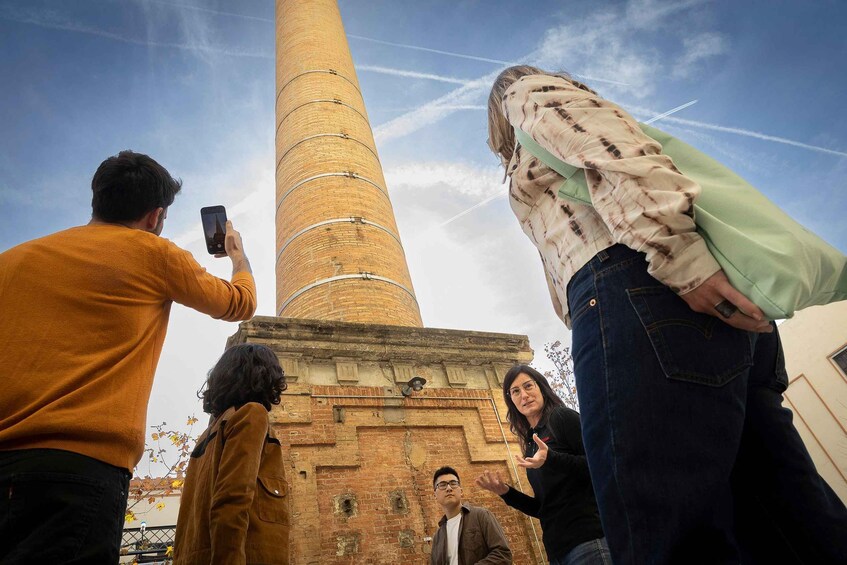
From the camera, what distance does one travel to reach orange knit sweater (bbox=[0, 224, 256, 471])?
141 cm

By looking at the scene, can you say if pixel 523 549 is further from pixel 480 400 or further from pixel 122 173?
pixel 122 173

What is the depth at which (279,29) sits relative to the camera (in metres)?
12.6

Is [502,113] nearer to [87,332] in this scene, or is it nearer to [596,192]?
[596,192]

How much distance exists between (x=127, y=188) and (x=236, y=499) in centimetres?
136

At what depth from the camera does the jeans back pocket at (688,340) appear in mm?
1208

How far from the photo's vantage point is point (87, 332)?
1580 millimetres

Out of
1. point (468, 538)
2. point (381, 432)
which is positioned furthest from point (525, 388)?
point (381, 432)

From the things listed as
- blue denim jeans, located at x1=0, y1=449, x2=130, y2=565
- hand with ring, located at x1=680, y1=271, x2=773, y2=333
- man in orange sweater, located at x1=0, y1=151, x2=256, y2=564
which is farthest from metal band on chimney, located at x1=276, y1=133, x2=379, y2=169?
hand with ring, located at x1=680, y1=271, x2=773, y2=333

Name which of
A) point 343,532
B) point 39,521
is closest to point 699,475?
point 39,521

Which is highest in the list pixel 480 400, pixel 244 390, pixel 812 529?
pixel 480 400

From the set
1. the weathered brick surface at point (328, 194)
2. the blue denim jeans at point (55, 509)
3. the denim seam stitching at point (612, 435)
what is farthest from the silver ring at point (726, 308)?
the weathered brick surface at point (328, 194)

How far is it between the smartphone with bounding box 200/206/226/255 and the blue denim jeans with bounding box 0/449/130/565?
1678 mm

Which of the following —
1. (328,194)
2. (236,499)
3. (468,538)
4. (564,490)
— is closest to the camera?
(236,499)

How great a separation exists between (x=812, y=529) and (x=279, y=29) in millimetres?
13901
